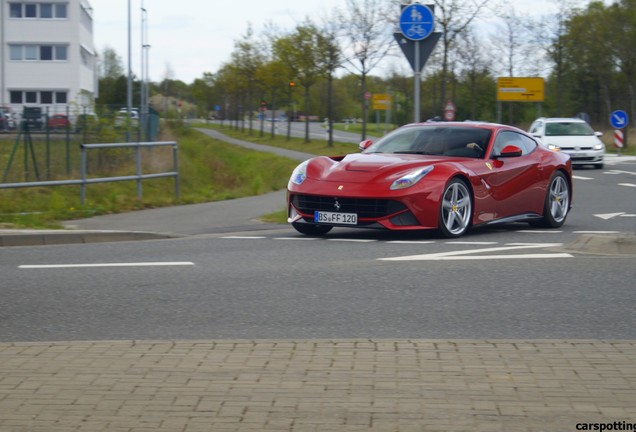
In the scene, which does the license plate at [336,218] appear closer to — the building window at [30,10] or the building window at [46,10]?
the building window at [30,10]

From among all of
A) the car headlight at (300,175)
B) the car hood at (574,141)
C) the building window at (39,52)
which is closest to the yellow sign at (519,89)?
the car hood at (574,141)

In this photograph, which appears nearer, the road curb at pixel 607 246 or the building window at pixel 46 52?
the road curb at pixel 607 246

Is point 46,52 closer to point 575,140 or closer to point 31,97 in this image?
point 31,97

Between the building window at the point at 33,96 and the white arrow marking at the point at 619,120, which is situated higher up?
the building window at the point at 33,96

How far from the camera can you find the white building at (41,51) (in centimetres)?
7444

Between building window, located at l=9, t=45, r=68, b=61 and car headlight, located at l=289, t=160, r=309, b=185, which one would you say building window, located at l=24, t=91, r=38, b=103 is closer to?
building window, located at l=9, t=45, r=68, b=61

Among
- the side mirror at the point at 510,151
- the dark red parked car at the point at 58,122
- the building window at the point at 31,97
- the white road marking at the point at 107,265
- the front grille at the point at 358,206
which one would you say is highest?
the building window at the point at 31,97

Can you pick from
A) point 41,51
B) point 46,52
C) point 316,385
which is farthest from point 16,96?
point 316,385

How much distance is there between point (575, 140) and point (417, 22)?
18.4m

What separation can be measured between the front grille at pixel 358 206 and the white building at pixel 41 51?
64874mm

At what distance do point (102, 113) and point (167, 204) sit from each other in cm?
499

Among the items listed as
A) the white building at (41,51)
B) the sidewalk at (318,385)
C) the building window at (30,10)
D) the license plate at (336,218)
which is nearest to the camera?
the sidewalk at (318,385)

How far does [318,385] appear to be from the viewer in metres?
5.22

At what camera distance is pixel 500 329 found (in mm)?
6750
